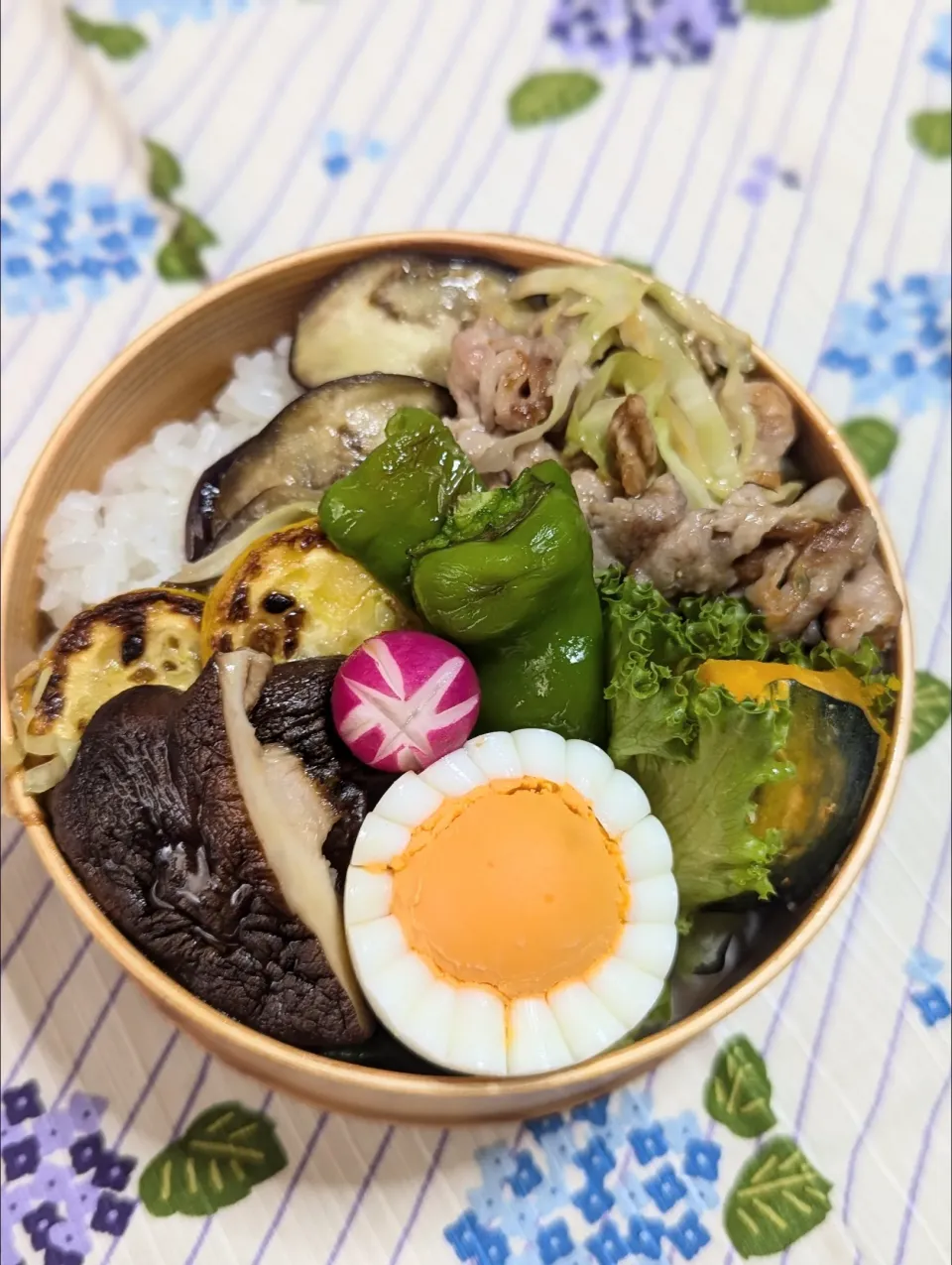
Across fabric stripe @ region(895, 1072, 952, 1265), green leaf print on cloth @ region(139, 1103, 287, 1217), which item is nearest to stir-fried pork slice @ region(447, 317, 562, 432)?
green leaf print on cloth @ region(139, 1103, 287, 1217)

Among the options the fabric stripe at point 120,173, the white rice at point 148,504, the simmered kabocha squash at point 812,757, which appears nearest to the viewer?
the simmered kabocha squash at point 812,757

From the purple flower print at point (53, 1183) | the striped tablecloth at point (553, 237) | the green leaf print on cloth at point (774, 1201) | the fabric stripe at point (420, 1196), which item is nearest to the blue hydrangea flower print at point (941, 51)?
the striped tablecloth at point (553, 237)

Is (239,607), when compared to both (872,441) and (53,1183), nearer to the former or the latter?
(53,1183)

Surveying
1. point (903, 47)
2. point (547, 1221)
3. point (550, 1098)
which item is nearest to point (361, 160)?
point (903, 47)

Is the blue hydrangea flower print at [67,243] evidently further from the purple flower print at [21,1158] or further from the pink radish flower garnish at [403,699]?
the purple flower print at [21,1158]

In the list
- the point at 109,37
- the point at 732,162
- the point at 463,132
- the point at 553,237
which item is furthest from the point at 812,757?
the point at 109,37

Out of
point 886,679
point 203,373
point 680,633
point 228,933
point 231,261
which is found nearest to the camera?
point 228,933

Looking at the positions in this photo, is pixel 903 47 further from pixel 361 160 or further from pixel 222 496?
pixel 222 496
